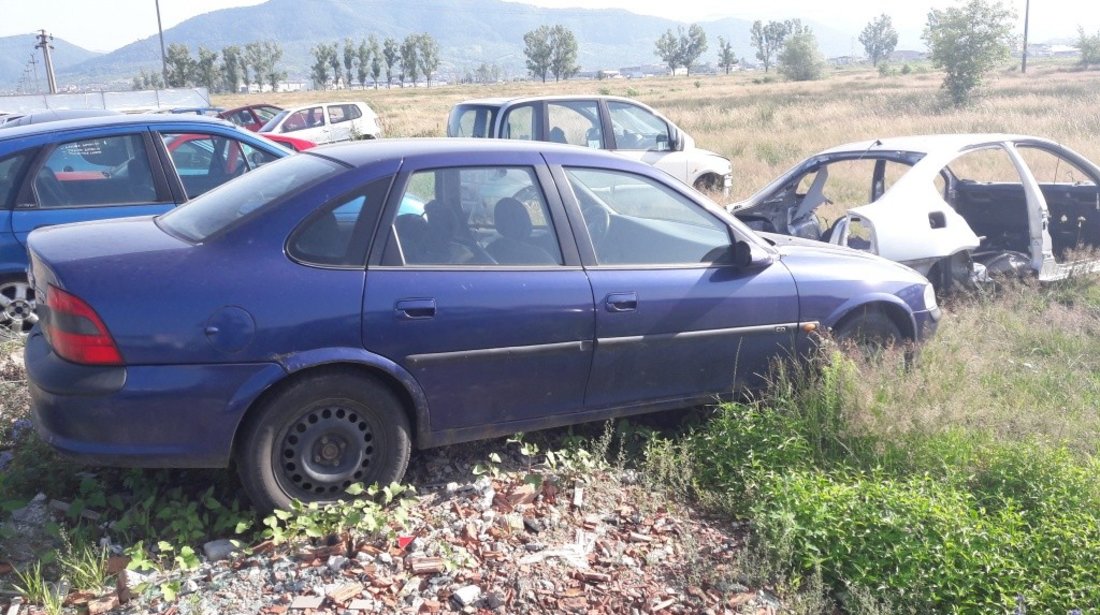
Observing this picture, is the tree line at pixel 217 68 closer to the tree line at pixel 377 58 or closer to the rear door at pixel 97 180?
the tree line at pixel 377 58

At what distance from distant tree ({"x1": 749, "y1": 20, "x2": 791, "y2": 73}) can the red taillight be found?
5802 inches

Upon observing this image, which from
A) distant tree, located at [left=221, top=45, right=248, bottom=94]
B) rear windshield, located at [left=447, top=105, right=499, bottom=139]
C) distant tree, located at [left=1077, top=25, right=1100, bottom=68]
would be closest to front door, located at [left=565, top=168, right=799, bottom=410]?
rear windshield, located at [left=447, top=105, right=499, bottom=139]

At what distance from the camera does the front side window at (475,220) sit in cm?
422

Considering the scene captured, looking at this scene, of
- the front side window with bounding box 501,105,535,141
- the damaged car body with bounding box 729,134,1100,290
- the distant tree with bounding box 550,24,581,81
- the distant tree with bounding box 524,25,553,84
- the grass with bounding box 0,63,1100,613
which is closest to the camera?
the grass with bounding box 0,63,1100,613

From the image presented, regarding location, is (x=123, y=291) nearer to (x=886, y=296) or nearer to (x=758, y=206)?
(x=886, y=296)

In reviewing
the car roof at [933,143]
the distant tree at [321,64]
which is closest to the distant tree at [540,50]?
the distant tree at [321,64]

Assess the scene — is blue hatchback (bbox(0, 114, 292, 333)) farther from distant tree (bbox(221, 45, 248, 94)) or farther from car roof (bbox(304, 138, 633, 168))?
distant tree (bbox(221, 45, 248, 94))

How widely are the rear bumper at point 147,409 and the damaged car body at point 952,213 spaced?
4.93 m

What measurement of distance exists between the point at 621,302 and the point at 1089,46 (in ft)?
228

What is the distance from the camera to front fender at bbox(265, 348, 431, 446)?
376 cm

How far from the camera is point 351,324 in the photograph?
152 inches

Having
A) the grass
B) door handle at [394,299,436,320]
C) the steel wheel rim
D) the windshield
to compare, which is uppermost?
the windshield

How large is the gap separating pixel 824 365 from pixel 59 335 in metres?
3.67

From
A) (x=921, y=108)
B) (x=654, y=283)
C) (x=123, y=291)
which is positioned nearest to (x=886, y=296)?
(x=654, y=283)
